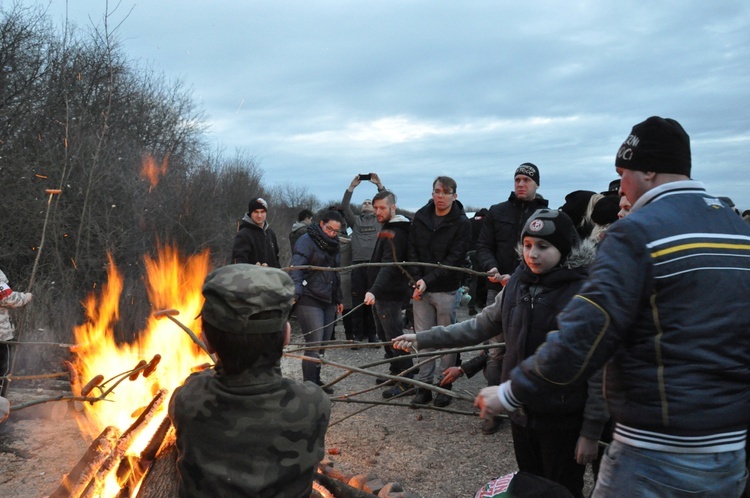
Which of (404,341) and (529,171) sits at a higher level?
(529,171)

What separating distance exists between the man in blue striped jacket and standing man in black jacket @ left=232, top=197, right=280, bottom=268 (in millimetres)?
5734

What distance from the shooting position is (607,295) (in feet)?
6.33

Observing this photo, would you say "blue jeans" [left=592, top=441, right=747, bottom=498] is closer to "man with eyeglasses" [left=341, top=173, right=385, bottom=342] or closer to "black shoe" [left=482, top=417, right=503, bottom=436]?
"black shoe" [left=482, top=417, right=503, bottom=436]

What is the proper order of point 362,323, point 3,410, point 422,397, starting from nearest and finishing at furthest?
point 3,410 < point 422,397 < point 362,323

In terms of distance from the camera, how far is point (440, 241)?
245 inches

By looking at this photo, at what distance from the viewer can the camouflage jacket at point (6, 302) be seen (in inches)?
182

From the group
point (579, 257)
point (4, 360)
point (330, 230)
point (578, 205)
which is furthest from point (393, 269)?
point (4, 360)

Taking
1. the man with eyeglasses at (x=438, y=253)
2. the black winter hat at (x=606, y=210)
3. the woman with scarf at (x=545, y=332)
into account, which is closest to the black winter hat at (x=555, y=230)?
the woman with scarf at (x=545, y=332)

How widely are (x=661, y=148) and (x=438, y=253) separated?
413 centimetres

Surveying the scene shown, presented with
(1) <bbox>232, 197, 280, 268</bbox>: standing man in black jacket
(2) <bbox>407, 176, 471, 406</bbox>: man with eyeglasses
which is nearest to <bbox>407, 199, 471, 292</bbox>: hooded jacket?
(2) <bbox>407, 176, 471, 406</bbox>: man with eyeglasses

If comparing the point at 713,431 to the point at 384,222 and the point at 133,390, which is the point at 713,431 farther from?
the point at 384,222

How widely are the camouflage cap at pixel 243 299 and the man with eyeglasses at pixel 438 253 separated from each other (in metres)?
4.08

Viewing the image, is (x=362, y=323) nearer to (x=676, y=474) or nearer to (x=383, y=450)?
(x=383, y=450)

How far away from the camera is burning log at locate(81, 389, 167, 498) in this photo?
2.86m
